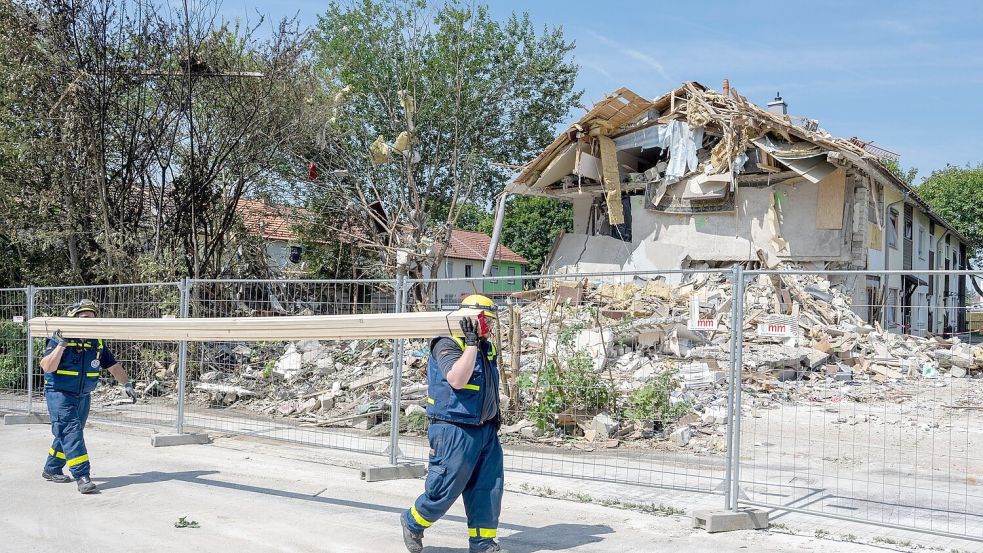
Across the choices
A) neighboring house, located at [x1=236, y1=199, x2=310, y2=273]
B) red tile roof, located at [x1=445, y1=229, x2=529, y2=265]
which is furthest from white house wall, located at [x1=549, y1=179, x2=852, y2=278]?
red tile roof, located at [x1=445, y1=229, x2=529, y2=265]

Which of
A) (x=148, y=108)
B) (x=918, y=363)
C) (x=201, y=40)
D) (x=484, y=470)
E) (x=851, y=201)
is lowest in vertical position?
(x=484, y=470)

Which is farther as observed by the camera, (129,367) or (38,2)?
(38,2)

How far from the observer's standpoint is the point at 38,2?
1366 cm

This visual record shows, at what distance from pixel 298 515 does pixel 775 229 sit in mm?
14103

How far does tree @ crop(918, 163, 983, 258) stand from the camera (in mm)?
44156

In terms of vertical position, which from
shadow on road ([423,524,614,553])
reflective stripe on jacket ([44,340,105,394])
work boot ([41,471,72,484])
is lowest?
work boot ([41,471,72,484])

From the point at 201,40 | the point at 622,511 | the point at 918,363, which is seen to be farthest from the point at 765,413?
the point at 201,40

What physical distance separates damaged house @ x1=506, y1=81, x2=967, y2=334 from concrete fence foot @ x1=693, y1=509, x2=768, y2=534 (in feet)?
33.8

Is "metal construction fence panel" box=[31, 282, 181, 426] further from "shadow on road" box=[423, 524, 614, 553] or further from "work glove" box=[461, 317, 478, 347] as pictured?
"work glove" box=[461, 317, 478, 347]

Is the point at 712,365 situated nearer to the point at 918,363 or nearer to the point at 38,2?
the point at 918,363

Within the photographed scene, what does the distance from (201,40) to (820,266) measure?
13.8 m

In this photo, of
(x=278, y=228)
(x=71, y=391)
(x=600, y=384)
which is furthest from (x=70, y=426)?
(x=278, y=228)

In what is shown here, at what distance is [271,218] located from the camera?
20.5 meters

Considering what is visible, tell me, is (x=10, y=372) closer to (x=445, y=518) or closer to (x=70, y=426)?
(x=70, y=426)
